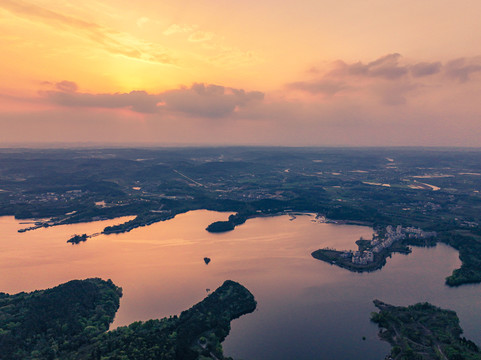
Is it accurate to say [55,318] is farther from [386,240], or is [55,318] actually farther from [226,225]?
[386,240]

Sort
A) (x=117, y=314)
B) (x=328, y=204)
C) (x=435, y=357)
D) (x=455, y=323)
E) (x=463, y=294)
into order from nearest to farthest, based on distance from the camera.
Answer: (x=435, y=357) → (x=455, y=323) → (x=117, y=314) → (x=463, y=294) → (x=328, y=204)

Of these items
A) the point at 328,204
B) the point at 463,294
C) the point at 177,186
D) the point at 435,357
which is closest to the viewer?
the point at 435,357

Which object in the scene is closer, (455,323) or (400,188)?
(455,323)

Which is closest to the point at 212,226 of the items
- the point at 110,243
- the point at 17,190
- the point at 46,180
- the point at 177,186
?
the point at 110,243

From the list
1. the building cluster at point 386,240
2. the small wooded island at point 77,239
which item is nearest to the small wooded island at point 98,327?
the building cluster at point 386,240

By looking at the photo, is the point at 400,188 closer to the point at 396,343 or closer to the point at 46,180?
the point at 396,343

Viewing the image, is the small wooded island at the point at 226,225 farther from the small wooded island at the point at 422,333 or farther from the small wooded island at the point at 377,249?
the small wooded island at the point at 422,333

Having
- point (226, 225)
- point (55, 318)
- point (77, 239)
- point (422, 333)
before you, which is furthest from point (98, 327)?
point (226, 225)
